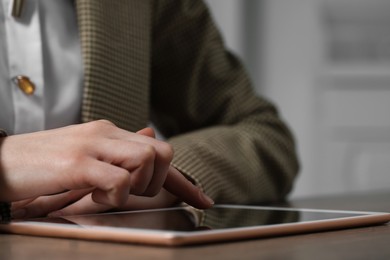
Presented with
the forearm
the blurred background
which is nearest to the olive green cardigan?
the forearm

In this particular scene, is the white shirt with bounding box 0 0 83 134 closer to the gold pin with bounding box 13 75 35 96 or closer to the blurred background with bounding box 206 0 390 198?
the gold pin with bounding box 13 75 35 96

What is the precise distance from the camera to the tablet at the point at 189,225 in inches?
16.3

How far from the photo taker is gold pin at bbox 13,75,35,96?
2.58 feet

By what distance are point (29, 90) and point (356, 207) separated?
1.15 feet

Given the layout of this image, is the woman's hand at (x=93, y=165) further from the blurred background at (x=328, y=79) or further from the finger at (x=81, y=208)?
the blurred background at (x=328, y=79)

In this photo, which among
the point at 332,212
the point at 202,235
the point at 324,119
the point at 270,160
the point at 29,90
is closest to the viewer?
the point at 202,235

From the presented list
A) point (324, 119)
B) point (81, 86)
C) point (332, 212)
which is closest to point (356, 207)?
point (332, 212)

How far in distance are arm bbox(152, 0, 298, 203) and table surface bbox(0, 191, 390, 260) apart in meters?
0.52

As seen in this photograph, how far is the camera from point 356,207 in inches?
31.1

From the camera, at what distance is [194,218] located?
53cm

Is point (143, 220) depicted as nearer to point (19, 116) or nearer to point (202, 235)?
point (202, 235)

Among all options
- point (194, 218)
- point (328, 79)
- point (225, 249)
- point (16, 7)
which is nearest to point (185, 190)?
point (194, 218)

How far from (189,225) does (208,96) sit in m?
0.64

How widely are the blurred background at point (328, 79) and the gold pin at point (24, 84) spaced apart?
1.44m
